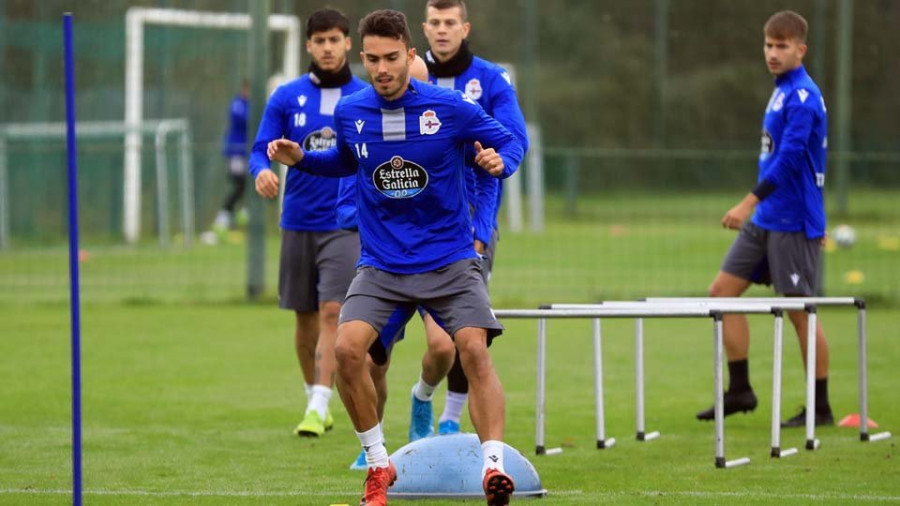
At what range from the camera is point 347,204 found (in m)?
8.07

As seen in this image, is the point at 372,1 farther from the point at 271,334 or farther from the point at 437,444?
the point at 437,444

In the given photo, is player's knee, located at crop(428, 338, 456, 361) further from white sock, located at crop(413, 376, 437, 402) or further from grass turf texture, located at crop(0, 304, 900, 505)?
grass turf texture, located at crop(0, 304, 900, 505)

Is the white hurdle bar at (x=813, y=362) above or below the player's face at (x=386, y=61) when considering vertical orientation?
below

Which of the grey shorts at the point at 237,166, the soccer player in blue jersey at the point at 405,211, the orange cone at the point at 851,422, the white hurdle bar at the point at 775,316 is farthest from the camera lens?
the grey shorts at the point at 237,166

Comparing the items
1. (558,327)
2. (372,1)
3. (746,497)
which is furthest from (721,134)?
(746,497)

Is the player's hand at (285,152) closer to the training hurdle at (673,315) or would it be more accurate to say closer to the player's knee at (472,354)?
the player's knee at (472,354)

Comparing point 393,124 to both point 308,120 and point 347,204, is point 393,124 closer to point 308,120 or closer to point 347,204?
point 347,204

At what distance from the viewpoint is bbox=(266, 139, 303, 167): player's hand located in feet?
21.6

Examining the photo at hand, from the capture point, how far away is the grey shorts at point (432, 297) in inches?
255

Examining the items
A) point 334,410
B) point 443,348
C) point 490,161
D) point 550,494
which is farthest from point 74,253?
point 334,410

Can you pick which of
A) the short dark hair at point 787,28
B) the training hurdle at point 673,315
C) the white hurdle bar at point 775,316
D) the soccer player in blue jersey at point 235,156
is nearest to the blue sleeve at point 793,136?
the short dark hair at point 787,28

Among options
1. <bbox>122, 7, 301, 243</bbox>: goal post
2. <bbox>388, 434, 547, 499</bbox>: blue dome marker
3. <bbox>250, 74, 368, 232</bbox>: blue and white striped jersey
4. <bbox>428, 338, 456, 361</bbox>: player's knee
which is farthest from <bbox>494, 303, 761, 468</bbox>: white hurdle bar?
<bbox>122, 7, 301, 243</bbox>: goal post

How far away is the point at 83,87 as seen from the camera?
20.8 meters

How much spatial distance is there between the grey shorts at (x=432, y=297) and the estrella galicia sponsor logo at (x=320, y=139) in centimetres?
214
